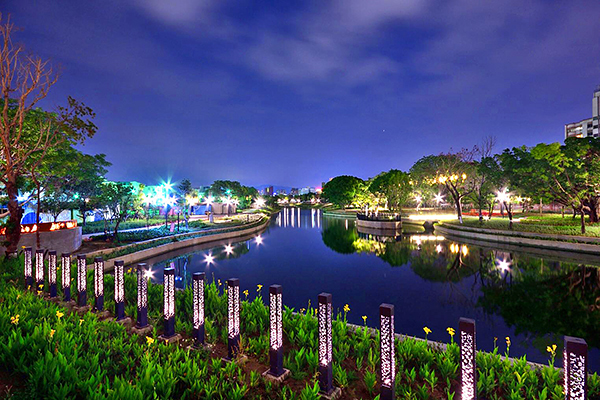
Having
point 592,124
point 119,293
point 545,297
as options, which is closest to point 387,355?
point 119,293

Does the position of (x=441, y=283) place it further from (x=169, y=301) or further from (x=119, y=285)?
(x=119, y=285)

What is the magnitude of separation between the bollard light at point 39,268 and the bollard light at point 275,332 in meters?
8.58

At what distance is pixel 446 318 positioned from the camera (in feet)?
33.1

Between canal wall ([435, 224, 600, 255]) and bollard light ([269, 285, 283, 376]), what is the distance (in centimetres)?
2618

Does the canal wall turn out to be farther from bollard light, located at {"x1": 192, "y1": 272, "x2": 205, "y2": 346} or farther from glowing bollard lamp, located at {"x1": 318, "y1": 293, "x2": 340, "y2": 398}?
bollard light, located at {"x1": 192, "y1": 272, "x2": 205, "y2": 346}

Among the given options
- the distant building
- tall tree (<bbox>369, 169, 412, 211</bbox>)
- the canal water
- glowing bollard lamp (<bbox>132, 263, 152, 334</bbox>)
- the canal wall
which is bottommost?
the canal water

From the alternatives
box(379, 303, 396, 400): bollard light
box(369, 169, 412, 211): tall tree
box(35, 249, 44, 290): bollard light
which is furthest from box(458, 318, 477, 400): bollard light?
box(369, 169, 412, 211): tall tree

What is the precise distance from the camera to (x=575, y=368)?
3213 mm

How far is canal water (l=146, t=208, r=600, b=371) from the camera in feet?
30.3

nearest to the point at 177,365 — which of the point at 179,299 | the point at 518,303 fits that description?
the point at 179,299

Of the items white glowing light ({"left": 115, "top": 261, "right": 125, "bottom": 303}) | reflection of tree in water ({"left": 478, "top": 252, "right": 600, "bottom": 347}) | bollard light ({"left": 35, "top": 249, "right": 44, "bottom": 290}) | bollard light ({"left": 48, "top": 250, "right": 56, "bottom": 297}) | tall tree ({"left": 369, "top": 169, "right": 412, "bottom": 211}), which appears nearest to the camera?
white glowing light ({"left": 115, "top": 261, "right": 125, "bottom": 303})

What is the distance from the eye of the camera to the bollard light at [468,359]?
377 centimetres

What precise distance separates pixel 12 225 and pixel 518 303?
21318 mm

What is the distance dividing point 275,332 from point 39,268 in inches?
350
